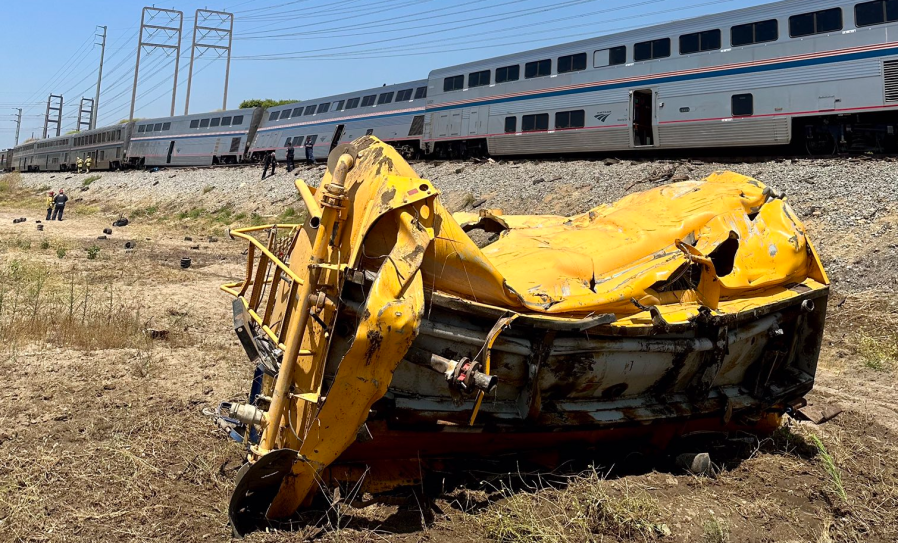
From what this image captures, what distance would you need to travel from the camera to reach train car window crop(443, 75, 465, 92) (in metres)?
21.4

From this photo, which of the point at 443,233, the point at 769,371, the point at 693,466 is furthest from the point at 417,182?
the point at 769,371

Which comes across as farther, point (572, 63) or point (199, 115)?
point (199, 115)

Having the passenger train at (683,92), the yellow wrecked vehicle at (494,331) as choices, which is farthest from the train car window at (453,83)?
the yellow wrecked vehicle at (494,331)

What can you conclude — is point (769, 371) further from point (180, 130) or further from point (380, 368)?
point (180, 130)

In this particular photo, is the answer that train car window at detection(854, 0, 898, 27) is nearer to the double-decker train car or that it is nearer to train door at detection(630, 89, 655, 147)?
train door at detection(630, 89, 655, 147)

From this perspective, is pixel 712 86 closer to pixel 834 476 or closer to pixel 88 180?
pixel 834 476

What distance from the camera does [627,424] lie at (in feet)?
12.8

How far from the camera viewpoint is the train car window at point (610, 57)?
1658 cm

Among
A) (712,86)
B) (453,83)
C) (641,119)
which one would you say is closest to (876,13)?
(712,86)

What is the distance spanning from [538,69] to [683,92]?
15.8ft

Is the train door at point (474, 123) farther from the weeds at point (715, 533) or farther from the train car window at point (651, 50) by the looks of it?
the weeds at point (715, 533)

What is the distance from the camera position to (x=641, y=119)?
17328mm

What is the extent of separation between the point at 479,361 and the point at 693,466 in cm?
195

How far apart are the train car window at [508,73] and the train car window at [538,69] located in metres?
0.32
